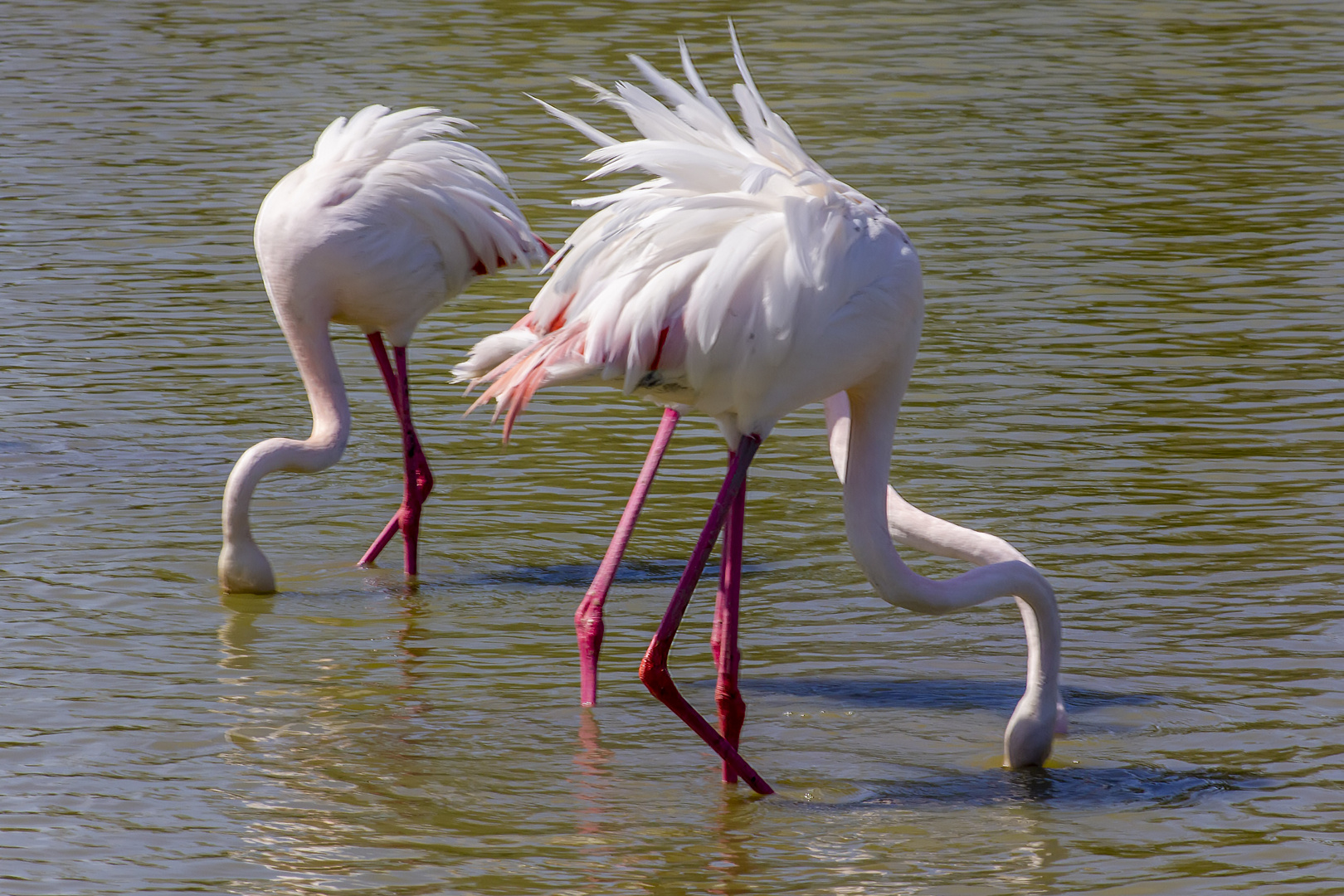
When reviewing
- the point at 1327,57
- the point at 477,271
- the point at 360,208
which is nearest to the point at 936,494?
the point at 477,271

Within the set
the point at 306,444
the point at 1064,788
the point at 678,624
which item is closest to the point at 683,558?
the point at 306,444

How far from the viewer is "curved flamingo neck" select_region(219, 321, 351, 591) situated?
6.35 metres

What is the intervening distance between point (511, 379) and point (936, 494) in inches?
111

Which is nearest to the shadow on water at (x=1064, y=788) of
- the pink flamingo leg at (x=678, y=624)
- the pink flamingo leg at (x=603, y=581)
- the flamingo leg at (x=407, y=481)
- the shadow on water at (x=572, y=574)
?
the pink flamingo leg at (x=678, y=624)

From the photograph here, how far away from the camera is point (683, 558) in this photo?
6.84 m

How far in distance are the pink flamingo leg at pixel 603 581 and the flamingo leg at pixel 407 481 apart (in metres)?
1.40

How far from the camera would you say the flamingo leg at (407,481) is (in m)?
6.73

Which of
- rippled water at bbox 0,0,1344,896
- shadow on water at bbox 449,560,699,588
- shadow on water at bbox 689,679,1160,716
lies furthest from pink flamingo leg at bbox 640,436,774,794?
shadow on water at bbox 449,560,699,588

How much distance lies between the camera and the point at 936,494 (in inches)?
281

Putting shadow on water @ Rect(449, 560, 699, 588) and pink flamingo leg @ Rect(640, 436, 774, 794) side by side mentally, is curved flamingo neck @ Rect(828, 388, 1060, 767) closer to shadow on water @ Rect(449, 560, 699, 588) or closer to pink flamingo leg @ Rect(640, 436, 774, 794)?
pink flamingo leg @ Rect(640, 436, 774, 794)

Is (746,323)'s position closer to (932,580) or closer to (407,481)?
(932,580)

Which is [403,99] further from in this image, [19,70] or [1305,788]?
[1305,788]

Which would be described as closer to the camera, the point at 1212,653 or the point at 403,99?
the point at 1212,653

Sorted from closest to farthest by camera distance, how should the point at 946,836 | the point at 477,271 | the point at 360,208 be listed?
1. the point at 946,836
2. the point at 360,208
3. the point at 477,271
